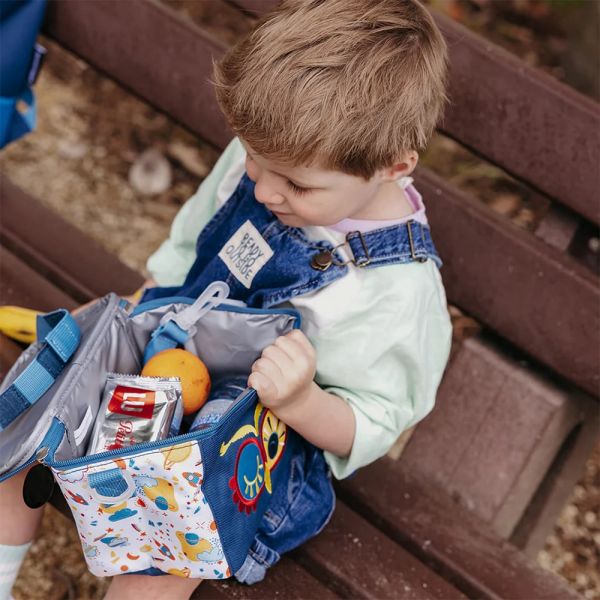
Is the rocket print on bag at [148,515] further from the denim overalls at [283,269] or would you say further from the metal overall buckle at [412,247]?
the metal overall buckle at [412,247]

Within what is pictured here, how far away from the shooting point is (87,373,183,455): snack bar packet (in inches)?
57.4

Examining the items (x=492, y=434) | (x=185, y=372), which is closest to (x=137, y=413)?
(x=185, y=372)

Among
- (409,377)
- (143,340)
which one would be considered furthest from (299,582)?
(143,340)

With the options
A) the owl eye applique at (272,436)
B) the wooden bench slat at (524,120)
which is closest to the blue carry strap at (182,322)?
the owl eye applique at (272,436)

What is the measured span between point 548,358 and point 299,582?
29.5 inches

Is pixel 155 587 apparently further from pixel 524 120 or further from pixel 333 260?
pixel 524 120

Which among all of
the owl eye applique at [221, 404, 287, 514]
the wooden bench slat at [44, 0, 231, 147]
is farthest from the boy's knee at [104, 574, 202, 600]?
the wooden bench slat at [44, 0, 231, 147]

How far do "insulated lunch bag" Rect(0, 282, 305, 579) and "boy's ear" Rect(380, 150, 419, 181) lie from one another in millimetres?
304

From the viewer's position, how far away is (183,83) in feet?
7.13

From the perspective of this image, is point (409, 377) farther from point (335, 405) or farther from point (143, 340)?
point (143, 340)

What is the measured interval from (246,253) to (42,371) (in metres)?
0.46

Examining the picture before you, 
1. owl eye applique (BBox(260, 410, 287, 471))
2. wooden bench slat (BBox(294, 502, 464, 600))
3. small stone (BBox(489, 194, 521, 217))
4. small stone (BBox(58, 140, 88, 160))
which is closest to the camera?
owl eye applique (BBox(260, 410, 287, 471))

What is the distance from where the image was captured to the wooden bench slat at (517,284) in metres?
1.90

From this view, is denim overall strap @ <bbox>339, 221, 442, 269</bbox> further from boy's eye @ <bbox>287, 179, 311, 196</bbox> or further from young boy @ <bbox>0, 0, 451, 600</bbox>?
boy's eye @ <bbox>287, 179, 311, 196</bbox>
